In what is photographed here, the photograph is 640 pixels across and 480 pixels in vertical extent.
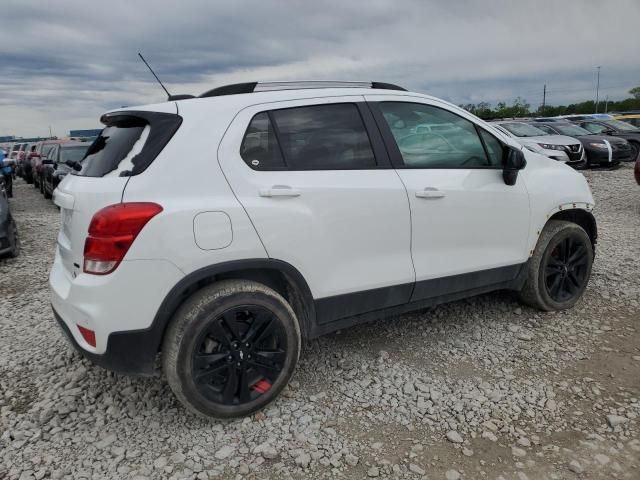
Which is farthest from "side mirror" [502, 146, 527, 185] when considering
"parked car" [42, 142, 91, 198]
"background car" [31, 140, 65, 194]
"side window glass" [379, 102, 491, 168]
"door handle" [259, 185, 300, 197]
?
"background car" [31, 140, 65, 194]

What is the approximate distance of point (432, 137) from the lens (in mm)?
3432

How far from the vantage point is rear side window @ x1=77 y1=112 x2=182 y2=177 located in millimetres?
2547

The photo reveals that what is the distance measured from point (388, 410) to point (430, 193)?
1353 millimetres

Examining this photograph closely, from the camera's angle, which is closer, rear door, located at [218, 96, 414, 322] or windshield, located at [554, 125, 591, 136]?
rear door, located at [218, 96, 414, 322]

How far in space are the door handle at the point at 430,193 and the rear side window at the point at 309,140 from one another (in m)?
0.35

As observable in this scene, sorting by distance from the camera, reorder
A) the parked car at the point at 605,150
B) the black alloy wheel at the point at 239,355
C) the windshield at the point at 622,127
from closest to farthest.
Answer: the black alloy wheel at the point at 239,355 → the parked car at the point at 605,150 → the windshield at the point at 622,127

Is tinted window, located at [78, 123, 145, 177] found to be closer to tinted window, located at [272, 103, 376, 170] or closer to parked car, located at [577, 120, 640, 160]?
tinted window, located at [272, 103, 376, 170]

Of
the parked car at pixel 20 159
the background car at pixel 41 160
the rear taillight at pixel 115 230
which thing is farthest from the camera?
the parked car at pixel 20 159

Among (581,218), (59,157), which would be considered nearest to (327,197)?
(581,218)

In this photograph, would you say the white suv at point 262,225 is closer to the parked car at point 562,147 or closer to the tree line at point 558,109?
the parked car at point 562,147

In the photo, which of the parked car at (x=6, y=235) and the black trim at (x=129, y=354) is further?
the parked car at (x=6, y=235)

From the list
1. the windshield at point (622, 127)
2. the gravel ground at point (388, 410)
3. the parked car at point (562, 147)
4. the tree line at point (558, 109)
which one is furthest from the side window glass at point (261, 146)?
the tree line at point (558, 109)

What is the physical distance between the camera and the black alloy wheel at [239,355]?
2.63m

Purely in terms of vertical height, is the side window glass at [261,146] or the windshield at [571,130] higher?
the side window glass at [261,146]
